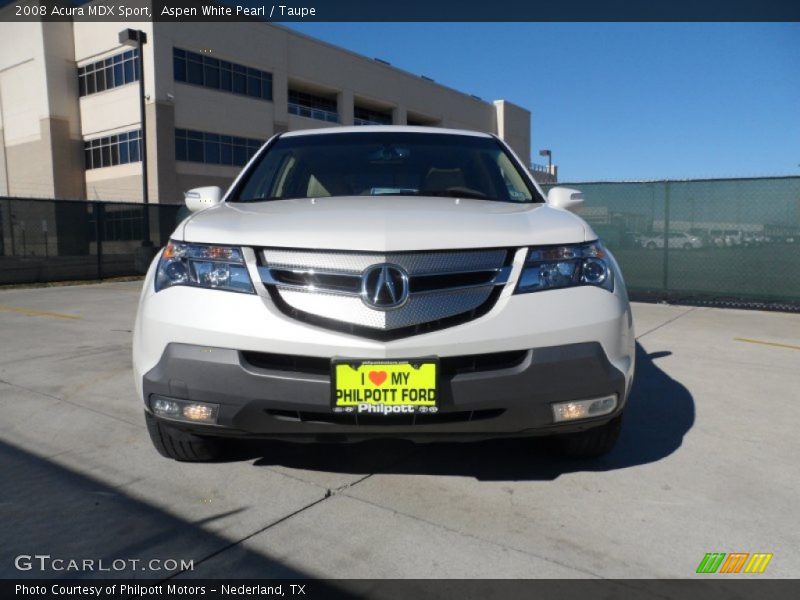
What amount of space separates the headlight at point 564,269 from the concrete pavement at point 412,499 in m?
0.90

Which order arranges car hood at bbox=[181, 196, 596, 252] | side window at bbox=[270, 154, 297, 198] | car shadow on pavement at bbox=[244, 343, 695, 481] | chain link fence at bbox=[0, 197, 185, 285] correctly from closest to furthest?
A: car hood at bbox=[181, 196, 596, 252] → car shadow on pavement at bbox=[244, 343, 695, 481] → side window at bbox=[270, 154, 297, 198] → chain link fence at bbox=[0, 197, 185, 285]

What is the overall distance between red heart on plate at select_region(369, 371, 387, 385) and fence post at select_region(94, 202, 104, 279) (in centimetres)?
1407

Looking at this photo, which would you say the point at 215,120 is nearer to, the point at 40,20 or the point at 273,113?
the point at 273,113

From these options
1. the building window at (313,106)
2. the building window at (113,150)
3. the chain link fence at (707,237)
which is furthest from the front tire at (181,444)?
the building window at (313,106)

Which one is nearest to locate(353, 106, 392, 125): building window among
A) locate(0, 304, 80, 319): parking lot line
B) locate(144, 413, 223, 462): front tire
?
locate(0, 304, 80, 319): parking lot line

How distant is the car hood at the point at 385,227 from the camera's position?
228 cm

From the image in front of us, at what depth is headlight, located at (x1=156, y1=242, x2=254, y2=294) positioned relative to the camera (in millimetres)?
2326

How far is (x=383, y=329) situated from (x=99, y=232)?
1438cm

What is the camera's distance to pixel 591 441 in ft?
8.99

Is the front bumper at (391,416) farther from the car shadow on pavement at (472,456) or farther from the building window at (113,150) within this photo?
the building window at (113,150)

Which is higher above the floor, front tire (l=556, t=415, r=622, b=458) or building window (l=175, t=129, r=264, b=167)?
building window (l=175, t=129, r=264, b=167)

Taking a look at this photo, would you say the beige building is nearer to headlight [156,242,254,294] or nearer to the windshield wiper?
the windshield wiper

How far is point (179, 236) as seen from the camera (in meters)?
2.54

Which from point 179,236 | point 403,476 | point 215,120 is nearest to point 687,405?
point 403,476
